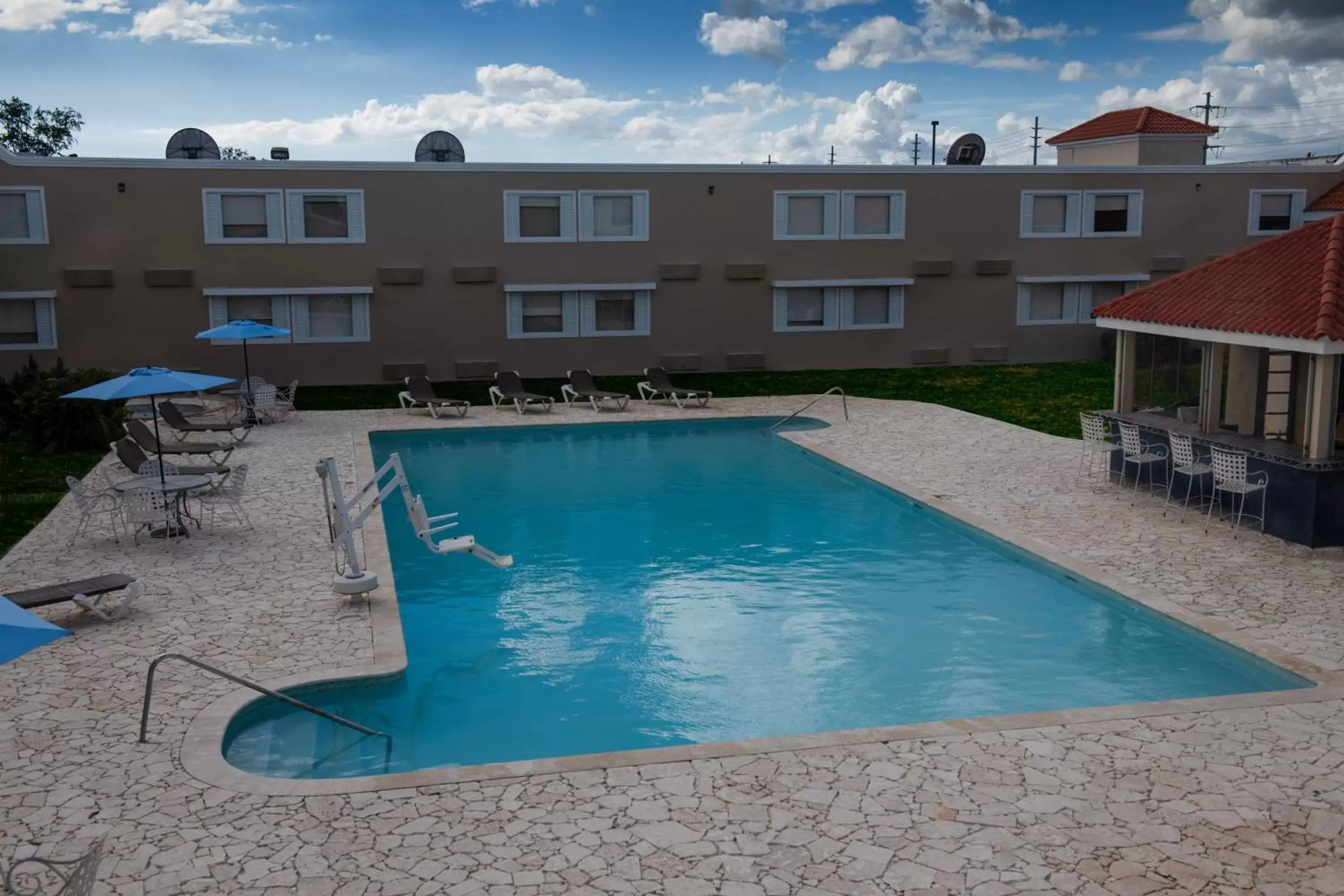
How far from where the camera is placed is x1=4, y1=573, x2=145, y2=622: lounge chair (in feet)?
36.1

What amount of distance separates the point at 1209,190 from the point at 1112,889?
31.1 m

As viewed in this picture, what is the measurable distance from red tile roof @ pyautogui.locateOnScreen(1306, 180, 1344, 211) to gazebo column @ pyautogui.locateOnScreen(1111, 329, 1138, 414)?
757 inches

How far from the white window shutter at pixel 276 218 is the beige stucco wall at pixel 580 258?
0.28 meters

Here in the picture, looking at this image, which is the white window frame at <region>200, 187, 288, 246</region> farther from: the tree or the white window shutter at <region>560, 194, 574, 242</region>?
the tree

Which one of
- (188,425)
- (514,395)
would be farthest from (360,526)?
(514,395)

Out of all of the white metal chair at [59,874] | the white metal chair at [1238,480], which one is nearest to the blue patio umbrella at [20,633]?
the white metal chair at [59,874]

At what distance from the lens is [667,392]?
88.3 ft

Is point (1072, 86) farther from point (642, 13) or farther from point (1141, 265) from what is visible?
point (642, 13)

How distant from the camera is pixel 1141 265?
110ft

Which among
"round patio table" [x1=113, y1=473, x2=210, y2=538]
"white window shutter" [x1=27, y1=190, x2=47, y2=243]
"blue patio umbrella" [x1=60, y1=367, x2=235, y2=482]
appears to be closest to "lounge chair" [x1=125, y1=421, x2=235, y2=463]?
"round patio table" [x1=113, y1=473, x2=210, y2=538]

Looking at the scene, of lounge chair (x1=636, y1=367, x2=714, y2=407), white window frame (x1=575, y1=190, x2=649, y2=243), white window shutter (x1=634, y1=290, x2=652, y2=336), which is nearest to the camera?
lounge chair (x1=636, y1=367, x2=714, y2=407)

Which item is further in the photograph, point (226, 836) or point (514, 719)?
point (514, 719)

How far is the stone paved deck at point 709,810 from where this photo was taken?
22.0 ft

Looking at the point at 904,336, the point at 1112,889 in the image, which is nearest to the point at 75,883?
the point at 1112,889
